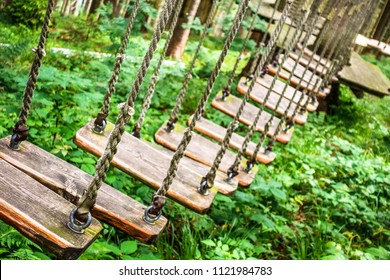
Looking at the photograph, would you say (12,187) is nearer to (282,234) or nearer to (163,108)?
(282,234)

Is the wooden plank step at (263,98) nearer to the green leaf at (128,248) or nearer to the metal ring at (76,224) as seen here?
the green leaf at (128,248)

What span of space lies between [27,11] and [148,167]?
699 centimetres

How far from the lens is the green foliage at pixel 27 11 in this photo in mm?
7219

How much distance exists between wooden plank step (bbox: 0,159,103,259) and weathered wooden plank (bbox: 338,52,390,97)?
4897 millimetres

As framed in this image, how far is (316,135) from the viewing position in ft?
16.5

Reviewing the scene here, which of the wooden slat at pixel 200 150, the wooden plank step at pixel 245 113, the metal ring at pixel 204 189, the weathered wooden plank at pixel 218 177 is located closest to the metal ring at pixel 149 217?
the metal ring at pixel 204 189

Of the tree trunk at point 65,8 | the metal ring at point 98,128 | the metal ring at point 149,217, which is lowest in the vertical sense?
the tree trunk at point 65,8

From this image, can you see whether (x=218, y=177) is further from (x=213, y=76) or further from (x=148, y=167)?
(x=213, y=76)

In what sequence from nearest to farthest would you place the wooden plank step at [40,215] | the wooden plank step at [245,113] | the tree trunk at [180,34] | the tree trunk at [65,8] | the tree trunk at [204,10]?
the wooden plank step at [40,215]
the wooden plank step at [245,113]
the tree trunk at [180,34]
the tree trunk at [204,10]
the tree trunk at [65,8]

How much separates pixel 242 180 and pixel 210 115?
7.95 ft

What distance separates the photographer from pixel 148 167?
1.70 meters

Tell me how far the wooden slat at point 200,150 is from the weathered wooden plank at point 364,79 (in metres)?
3.70

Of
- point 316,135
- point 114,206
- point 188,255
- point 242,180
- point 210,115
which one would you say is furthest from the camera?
point 316,135
